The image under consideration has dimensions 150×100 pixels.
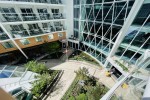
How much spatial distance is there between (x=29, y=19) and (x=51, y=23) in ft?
17.1

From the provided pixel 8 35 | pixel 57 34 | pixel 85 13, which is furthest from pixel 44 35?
pixel 85 13

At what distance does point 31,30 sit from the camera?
819 inches

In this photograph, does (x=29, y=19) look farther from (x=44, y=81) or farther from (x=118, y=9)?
(x=118, y=9)

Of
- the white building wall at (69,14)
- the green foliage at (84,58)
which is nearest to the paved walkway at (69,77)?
the green foliage at (84,58)

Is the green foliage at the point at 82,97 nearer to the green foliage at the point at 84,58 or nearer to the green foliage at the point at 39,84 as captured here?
the green foliage at the point at 39,84

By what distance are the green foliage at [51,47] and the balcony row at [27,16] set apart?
5.53 m

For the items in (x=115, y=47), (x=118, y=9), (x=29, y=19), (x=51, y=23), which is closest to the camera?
(x=118, y=9)

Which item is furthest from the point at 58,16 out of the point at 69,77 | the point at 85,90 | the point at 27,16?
the point at 85,90

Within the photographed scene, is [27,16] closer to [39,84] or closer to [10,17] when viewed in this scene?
[10,17]

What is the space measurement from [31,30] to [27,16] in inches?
101

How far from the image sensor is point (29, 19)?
19.8 meters

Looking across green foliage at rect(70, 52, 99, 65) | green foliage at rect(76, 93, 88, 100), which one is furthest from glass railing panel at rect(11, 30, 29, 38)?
green foliage at rect(76, 93, 88, 100)

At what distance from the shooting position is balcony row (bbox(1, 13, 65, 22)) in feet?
58.9

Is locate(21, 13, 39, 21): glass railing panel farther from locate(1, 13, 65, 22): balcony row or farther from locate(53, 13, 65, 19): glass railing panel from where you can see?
locate(53, 13, 65, 19): glass railing panel
